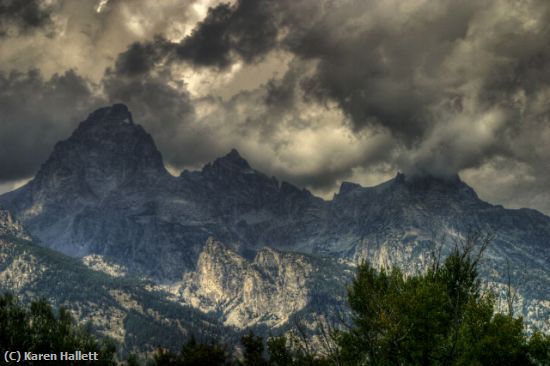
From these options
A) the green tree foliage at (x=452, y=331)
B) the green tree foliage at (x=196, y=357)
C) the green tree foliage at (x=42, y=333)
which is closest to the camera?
the green tree foliage at (x=452, y=331)

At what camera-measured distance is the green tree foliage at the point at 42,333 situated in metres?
52.9

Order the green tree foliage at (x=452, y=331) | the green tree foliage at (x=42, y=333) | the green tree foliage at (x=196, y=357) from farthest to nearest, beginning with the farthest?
the green tree foliage at (x=196, y=357) → the green tree foliage at (x=42, y=333) → the green tree foliage at (x=452, y=331)

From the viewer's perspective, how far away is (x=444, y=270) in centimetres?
5572

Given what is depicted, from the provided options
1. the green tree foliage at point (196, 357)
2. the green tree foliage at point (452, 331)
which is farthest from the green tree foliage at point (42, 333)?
the green tree foliage at point (452, 331)

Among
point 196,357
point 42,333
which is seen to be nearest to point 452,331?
point 196,357

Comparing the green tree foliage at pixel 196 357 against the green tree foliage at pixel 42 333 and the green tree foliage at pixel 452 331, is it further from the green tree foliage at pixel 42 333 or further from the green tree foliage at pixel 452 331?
the green tree foliage at pixel 452 331

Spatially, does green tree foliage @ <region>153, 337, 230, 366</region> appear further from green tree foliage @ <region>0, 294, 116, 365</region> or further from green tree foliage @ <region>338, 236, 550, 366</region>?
green tree foliage @ <region>338, 236, 550, 366</region>

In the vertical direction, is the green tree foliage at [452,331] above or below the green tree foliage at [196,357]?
above

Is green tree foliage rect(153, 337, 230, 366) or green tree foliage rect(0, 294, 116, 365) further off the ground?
green tree foliage rect(0, 294, 116, 365)

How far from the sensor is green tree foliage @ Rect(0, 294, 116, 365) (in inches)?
2083

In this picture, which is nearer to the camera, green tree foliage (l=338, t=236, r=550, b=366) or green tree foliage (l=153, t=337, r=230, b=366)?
green tree foliage (l=338, t=236, r=550, b=366)

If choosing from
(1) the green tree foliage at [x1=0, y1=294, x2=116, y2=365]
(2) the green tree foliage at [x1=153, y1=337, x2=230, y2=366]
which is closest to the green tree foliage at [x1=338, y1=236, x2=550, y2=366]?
(2) the green tree foliage at [x1=153, y1=337, x2=230, y2=366]

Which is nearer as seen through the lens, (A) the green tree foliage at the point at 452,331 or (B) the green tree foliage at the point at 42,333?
(A) the green tree foliage at the point at 452,331

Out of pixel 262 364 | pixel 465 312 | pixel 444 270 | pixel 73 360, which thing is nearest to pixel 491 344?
pixel 465 312
